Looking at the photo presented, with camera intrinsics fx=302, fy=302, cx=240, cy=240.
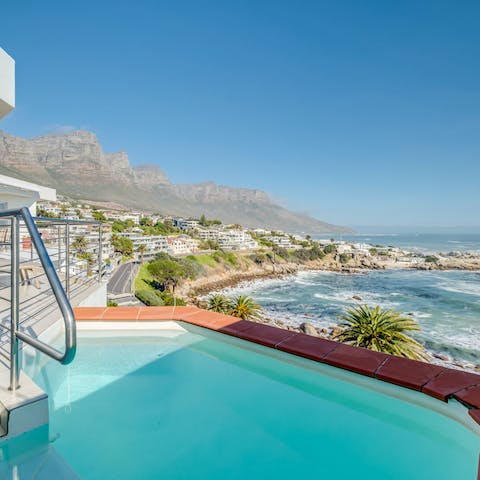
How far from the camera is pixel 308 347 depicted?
2.25 m

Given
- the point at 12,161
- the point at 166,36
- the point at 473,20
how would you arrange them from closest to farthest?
the point at 166,36
the point at 473,20
the point at 12,161

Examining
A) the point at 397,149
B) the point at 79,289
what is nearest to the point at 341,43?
the point at 79,289

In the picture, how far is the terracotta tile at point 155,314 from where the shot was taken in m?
2.97

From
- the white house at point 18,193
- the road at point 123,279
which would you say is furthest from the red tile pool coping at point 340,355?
the road at point 123,279

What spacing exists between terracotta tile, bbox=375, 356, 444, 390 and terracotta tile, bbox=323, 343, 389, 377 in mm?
Result: 51

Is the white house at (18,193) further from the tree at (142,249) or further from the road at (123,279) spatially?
the tree at (142,249)

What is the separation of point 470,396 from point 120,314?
2777 mm

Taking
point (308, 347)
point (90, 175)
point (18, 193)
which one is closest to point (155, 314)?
point (308, 347)

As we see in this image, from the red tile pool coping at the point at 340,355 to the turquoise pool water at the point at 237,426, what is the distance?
4.9 inches

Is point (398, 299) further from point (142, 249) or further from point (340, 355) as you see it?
point (142, 249)

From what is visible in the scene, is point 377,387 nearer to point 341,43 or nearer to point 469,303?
point 341,43

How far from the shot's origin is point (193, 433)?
1577 millimetres

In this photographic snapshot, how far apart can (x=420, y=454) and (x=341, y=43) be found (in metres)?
22.8

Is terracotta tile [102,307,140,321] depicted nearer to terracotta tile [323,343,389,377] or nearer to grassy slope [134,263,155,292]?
terracotta tile [323,343,389,377]
